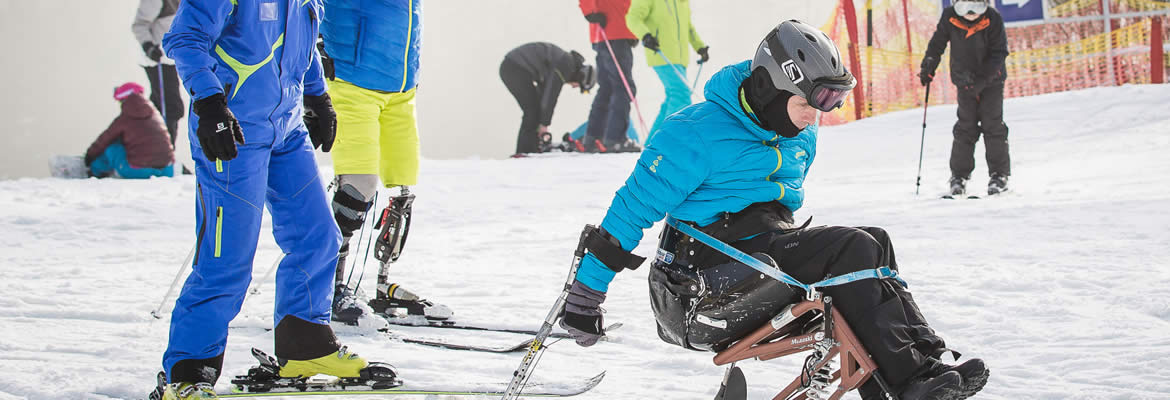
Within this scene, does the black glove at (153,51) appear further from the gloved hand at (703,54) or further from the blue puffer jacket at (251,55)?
the blue puffer jacket at (251,55)

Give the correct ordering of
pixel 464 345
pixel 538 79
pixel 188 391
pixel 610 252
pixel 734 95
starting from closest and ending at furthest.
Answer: pixel 610 252 < pixel 734 95 < pixel 188 391 < pixel 464 345 < pixel 538 79

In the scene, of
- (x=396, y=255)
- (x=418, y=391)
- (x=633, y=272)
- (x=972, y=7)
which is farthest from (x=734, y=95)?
(x=972, y=7)

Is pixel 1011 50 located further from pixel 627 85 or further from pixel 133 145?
pixel 133 145

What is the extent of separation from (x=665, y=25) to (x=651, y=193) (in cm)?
830

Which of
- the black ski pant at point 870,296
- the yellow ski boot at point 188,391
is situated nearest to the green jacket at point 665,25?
the yellow ski boot at point 188,391

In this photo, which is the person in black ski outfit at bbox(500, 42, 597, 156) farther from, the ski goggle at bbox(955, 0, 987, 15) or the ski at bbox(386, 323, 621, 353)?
the ski at bbox(386, 323, 621, 353)

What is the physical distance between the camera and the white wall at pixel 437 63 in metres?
8.45

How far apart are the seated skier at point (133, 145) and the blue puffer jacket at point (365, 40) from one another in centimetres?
523

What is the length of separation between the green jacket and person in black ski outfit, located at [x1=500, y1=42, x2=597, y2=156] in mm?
943

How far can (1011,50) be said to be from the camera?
11062 millimetres

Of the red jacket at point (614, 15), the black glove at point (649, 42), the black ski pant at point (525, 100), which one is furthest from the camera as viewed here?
the black ski pant at point (525, 100)

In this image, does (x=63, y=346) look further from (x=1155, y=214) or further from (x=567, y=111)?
(x=567, y=111)

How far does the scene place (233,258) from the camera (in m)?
2.38

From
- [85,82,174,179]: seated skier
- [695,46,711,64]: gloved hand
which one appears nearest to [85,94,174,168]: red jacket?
[85,82,174,179]: seated skier
